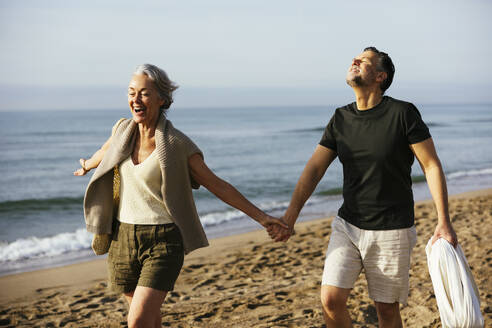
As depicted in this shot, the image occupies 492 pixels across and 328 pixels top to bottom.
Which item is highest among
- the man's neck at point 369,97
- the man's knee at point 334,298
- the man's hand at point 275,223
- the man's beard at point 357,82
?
the man's beard at point 357,82

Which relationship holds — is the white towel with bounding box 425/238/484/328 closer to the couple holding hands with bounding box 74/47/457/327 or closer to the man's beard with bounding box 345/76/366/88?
the couple holding hands with bounding box 74/47/457/327

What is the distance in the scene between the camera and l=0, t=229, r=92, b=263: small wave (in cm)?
903

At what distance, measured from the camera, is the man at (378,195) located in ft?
10.8

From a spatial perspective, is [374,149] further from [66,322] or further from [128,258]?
[66,322]

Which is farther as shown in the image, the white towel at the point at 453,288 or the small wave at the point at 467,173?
the small wave at the point at 467,173

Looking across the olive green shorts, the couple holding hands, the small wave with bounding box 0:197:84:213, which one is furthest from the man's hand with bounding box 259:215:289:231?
the small wave with bounding box 0:197:84:213

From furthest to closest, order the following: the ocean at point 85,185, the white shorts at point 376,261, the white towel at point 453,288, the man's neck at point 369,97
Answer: the ocean at point 85,185 < the man's neck at point 369,97 < the white shorts at point 376,261 < the white towel at point 453,288

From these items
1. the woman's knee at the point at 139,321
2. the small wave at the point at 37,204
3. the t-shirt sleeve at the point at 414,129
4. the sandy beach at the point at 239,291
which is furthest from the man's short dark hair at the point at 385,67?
the small wave at the point at 37,204

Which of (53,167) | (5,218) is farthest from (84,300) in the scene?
(53,167)

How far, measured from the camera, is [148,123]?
11.0 feet

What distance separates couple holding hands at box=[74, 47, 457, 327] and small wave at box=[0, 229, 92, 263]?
6254 millimetres

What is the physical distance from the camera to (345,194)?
3516 mm

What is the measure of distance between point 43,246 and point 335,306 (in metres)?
7.58

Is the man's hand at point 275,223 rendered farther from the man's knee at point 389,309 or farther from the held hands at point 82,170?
the held hands at point 82,170
